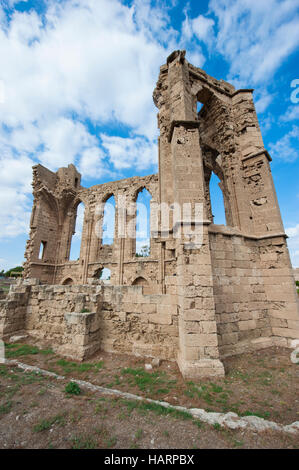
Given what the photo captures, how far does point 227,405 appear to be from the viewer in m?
2.52

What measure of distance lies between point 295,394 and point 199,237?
2.88 m

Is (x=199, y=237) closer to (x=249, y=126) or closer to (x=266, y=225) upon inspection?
(x=266, y=225)

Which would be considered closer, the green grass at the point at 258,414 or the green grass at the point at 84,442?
the green grass at the point at 84,442

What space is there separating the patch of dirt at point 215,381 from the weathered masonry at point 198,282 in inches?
9.7

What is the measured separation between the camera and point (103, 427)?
2043 millimetres

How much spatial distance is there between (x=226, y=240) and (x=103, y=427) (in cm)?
428

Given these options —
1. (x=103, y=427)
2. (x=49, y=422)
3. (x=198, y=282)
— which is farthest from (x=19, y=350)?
(x=198, y=282)

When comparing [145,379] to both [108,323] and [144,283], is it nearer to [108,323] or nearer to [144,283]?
→ [108,323]

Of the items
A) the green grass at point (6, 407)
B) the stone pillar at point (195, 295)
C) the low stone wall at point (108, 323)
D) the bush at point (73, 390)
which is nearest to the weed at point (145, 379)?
the stone pillar at point (195, 295)

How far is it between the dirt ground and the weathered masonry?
1.32m

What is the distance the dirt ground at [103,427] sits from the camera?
1806 mm

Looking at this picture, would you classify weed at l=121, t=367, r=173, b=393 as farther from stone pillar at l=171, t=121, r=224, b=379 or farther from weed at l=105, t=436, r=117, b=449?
weed at l=105, t=436, r=117, b=449

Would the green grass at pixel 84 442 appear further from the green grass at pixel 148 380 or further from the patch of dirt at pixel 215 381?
the green grass at pixel 148 380

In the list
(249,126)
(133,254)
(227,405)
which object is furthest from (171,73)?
(133,254)
